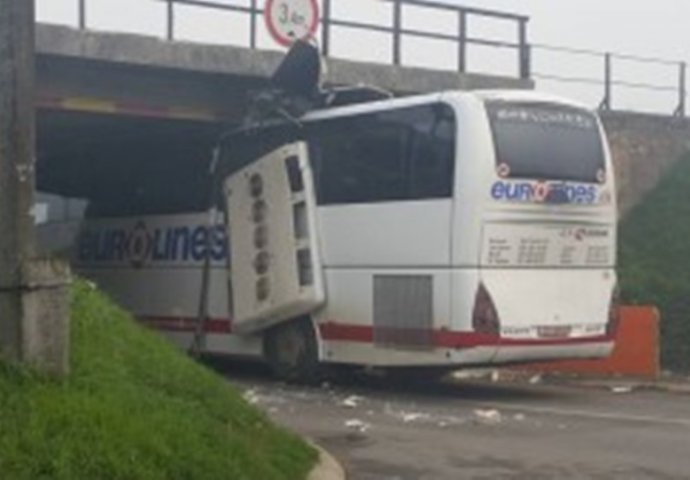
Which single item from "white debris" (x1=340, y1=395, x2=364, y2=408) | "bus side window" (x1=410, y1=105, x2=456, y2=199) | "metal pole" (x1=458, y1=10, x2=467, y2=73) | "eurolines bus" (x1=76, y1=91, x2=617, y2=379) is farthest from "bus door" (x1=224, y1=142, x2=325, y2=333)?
"metal pole" (x1=458, y1=10, x2=467, y2=73)

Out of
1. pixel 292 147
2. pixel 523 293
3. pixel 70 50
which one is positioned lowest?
pixel 523 293

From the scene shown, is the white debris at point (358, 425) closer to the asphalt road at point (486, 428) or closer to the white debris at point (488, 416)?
the asphalt road at point (486, 428)

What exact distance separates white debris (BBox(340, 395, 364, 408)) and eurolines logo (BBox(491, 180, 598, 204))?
2896 mm

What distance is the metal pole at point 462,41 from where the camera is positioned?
25.8 m

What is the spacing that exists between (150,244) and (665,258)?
9669mm

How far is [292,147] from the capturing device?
19.7 metres

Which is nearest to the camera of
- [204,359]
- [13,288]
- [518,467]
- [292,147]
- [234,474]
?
[234,474]

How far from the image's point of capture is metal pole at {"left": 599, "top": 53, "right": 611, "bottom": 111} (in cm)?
3005

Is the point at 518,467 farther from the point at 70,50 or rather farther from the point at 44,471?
the point at 70,50

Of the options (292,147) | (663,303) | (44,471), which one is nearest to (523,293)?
(292,147)

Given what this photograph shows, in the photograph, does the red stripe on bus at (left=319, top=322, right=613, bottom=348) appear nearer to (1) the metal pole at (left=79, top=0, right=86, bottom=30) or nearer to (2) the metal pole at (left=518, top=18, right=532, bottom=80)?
(1) the metal pole at (left=79, top=0, right=86, bottom=30)

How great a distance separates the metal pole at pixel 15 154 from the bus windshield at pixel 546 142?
861cm

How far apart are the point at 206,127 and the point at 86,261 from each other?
4.41 meters

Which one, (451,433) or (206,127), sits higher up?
(206,127)
